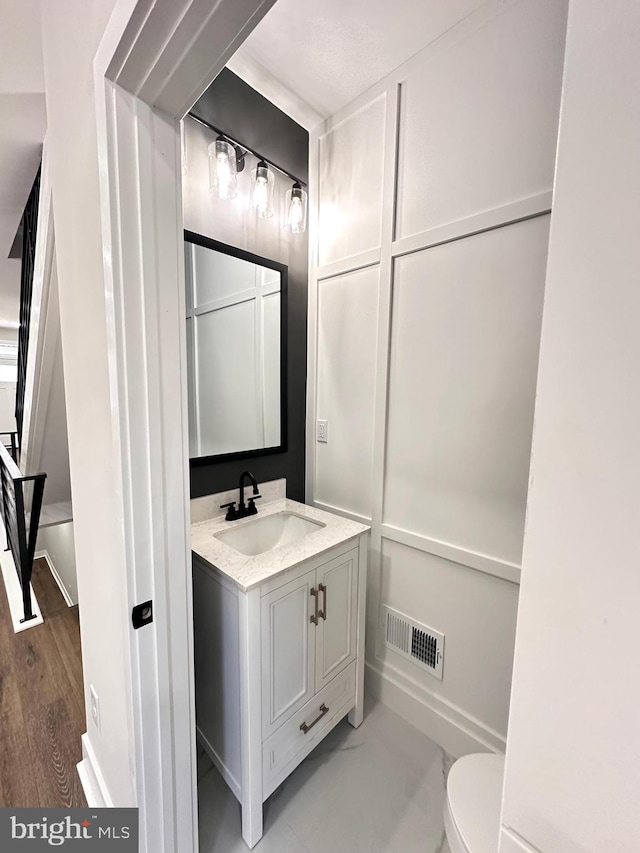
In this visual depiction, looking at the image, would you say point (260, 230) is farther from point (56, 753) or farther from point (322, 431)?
point (56, 753)

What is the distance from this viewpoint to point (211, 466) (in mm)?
1618

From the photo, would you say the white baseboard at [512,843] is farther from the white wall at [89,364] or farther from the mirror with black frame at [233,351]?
the mirror with black frame at [233,351]

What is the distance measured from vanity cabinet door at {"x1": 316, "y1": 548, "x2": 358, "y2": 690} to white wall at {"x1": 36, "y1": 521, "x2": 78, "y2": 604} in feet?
6.20

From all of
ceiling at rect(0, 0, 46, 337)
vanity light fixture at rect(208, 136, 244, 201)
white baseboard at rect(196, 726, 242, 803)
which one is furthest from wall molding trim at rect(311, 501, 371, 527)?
ceiling at rect(0, 0, 46, 337)

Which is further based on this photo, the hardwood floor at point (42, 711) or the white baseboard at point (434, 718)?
the white baseboard at point (434, 718)

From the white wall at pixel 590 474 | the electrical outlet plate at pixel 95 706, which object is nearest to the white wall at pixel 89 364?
the electrical outlet plate at pixel 95 706

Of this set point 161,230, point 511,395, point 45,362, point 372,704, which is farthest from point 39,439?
point 511,395

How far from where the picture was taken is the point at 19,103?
1.45m

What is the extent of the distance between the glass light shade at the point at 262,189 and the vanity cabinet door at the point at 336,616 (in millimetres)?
1530

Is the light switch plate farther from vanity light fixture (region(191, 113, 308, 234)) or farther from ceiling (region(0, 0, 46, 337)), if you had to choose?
ceiling (region(0, 0, 46, 337))

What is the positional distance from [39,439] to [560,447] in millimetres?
2800

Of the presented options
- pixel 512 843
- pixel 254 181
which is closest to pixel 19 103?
pixel 254 181

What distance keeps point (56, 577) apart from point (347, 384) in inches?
114

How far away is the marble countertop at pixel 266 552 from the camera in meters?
1.15
